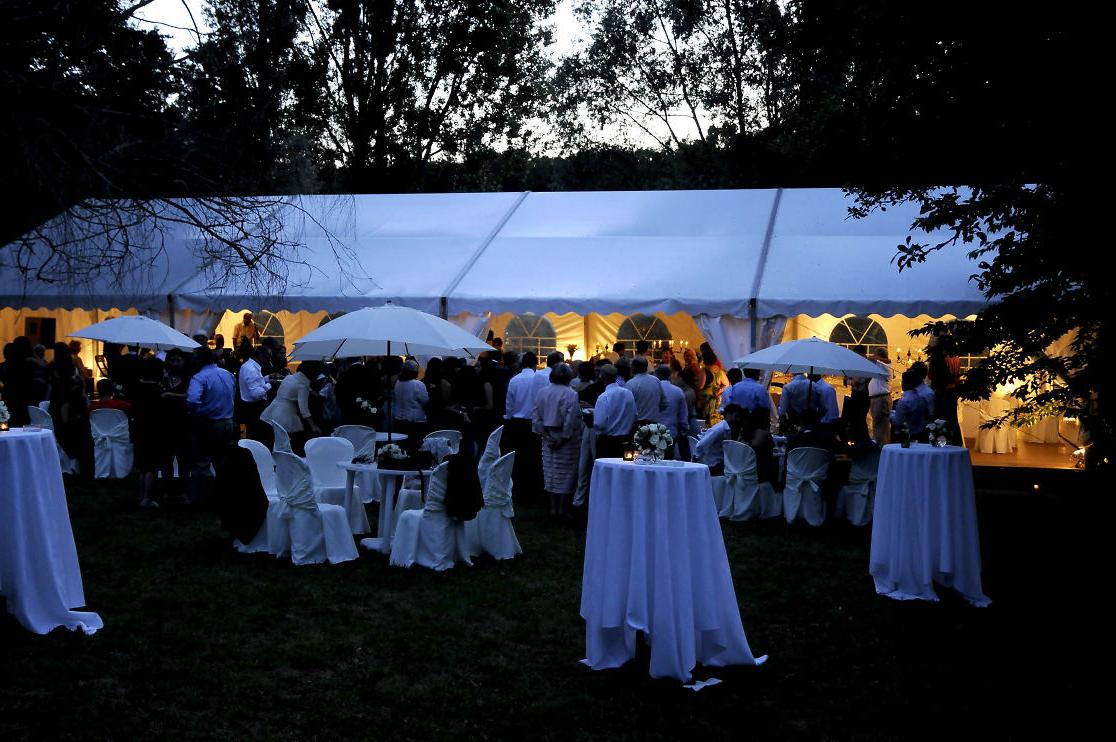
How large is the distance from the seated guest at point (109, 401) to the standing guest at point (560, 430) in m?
5.38

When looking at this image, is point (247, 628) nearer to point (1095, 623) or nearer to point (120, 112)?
point (120, 112)

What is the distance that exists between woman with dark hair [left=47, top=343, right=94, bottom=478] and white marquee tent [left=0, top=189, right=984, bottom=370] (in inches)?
45.5

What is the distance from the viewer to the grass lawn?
456 cm

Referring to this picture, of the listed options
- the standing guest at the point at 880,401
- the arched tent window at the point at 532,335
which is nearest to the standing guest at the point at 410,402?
the standing guest at the point at 880,401

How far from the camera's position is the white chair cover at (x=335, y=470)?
9070 millimetres

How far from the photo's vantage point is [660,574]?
5000 mm

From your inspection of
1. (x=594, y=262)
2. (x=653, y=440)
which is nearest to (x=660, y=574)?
(x=653, y=440)

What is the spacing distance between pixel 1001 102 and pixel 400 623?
515 centimetres

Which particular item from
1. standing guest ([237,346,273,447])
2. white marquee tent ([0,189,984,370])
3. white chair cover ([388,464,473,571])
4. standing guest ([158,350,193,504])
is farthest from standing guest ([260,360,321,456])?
white marquee tent ([0,189,984,370])

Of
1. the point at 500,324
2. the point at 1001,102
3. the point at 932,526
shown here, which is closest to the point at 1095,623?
the point at 932,526

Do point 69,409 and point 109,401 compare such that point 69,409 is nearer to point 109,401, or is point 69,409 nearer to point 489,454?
point 109,401

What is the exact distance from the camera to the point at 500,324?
1770 centimetres

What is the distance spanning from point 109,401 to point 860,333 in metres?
10.4

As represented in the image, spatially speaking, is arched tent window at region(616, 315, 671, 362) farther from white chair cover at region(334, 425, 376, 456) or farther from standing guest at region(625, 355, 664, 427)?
white chair cover at region(334, 425, 376, 456)
